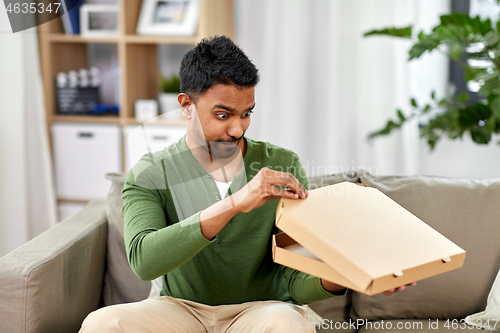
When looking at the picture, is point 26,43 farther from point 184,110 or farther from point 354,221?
point 354,221

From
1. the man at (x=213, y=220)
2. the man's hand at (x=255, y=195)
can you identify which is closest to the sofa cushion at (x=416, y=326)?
the man at (x=213, y=220)

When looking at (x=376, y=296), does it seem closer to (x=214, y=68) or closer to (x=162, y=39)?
(x=214, y=68)

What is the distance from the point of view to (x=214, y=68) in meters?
0.96

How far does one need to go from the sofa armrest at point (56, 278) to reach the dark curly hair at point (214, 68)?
532mm

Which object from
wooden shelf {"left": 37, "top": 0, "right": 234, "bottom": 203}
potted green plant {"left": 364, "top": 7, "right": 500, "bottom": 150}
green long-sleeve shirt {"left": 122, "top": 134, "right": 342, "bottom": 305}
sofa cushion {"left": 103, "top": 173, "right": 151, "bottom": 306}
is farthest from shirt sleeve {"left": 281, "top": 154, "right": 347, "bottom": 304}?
wooden shelf {"left": 37, "top": 0, "right": 234, "bottom": 203}

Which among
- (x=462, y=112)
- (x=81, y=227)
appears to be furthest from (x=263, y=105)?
(x=81, y=227)

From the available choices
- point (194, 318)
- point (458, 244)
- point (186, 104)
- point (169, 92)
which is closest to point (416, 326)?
point (458, 244)

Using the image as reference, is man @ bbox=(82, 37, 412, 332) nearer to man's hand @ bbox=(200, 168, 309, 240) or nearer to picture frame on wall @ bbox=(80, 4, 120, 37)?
man's hand @ bbox=(200, 168, 309, 240)

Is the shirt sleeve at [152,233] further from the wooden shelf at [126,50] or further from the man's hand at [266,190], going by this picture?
the wooden shelf at [126,50]

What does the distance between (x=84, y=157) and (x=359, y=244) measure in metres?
1.96

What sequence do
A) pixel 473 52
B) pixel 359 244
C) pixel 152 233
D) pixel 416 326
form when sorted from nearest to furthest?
pixel 359 244, pixel 152 233, pixel 416 326, pixel 473 52

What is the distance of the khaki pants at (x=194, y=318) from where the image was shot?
36.0 inches

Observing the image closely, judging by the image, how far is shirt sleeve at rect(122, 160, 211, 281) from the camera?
87cm

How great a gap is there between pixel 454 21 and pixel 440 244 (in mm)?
1115
